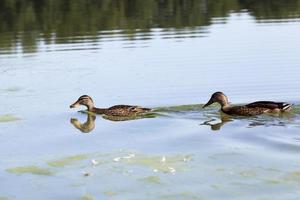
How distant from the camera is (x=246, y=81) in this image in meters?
19.1

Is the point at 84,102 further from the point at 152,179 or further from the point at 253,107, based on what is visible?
→ the point at 152,179

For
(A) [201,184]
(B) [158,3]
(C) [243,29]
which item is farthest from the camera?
(B) [158,3]

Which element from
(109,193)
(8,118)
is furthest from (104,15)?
(109,193)

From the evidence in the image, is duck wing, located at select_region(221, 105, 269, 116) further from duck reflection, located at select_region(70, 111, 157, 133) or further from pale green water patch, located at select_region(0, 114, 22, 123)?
pale green water patch, located at select_region(0, 114, 22, 123)

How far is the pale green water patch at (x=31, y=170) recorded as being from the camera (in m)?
11.4

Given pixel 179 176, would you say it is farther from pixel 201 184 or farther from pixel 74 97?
pixel 74 97

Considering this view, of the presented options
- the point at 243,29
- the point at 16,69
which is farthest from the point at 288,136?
the point at 243,29

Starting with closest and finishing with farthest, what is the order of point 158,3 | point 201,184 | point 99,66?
point 201,184 < point 99,66 < point 158,3

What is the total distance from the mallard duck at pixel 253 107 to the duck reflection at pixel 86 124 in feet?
8.40

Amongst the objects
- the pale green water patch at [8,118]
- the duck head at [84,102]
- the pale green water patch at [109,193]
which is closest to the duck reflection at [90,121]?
the duck head at [84,102]

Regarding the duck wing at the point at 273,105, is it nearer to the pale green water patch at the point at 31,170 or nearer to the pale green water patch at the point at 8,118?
the pale green water patch at the point at 8,118

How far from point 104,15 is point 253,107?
30.4m

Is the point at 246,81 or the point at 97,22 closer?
the point at 246,81

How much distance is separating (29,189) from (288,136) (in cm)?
455
